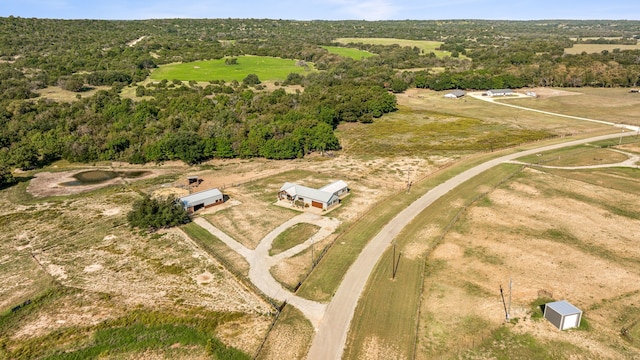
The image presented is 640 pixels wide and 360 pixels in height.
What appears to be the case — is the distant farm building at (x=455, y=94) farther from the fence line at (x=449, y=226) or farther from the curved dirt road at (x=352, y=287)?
the curved dirt road at (x=352, y=287)

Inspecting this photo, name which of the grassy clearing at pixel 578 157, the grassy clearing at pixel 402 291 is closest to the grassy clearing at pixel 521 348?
the grassy clearing at pixel 402 291

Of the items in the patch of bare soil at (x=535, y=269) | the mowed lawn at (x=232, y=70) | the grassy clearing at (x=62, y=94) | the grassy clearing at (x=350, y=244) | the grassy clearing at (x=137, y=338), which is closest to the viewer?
the grassy clearing at (x=137, y=338)

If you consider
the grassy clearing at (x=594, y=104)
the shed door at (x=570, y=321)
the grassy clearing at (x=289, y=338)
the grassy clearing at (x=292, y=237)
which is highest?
the grassy clearing at (x=594, y=104)

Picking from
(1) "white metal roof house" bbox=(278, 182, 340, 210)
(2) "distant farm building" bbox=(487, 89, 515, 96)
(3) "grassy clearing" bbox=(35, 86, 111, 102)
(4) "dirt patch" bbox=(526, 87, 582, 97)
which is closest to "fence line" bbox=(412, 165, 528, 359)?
(1) "white metal roof house" bbox=(278, 182, 340, 210)

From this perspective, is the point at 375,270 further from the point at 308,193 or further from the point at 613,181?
the point at 613,181

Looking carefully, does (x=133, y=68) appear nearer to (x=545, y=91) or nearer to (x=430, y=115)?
(x=430, y=115)

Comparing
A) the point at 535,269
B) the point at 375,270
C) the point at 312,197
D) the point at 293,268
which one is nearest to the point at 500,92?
the point at 312,197

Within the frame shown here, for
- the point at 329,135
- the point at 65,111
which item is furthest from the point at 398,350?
the point at 65,111
